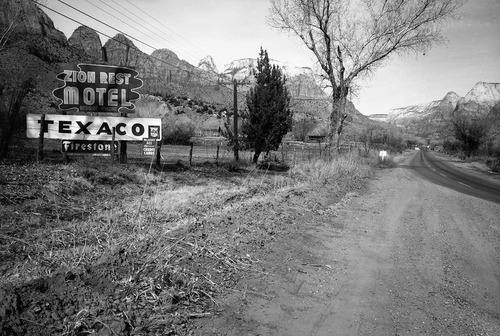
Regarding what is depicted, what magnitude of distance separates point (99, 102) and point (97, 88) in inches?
26.4

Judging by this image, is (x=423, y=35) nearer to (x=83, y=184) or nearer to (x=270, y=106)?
(x=270, y=106)

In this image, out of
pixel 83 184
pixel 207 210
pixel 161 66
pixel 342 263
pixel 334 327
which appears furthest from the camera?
pixel 161 66

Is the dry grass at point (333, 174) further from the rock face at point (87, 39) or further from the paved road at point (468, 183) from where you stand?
the rock face at point (87, 39)

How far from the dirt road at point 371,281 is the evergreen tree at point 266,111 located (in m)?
13.0

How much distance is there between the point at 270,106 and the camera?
20359 mm

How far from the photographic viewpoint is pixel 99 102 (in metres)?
15.5

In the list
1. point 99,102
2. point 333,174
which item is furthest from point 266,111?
point 99,102

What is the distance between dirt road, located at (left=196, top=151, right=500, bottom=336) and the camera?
10.3 feet

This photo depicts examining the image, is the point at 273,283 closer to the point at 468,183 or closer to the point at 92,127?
the point at 92,127

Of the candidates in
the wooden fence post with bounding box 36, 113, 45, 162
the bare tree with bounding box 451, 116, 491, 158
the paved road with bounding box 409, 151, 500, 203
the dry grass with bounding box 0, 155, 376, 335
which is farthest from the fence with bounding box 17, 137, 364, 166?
the bare tree with bounding box 451, 116, 491, 158

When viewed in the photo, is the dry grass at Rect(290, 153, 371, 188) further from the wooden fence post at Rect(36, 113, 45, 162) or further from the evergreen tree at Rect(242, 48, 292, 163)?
the wooden fence post at Rect(36, 113, 45, 162)

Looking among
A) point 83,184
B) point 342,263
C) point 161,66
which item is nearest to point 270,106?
point 83,184

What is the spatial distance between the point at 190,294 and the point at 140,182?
30.2 feet

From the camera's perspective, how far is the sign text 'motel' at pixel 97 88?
590 inches
